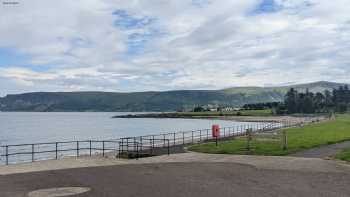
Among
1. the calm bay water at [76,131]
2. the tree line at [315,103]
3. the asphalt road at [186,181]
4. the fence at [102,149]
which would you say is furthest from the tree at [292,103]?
the asphalt road at [186,181]

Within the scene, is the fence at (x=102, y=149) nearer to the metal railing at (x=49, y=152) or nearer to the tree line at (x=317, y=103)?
the metal railing at (x=49, y=152)

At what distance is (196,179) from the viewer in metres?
15.1

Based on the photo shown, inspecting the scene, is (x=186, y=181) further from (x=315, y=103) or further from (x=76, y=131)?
(x=315, y=103)

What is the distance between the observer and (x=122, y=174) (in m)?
17.0

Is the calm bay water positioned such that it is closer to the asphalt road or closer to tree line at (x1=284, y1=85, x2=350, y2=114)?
the asphalt road

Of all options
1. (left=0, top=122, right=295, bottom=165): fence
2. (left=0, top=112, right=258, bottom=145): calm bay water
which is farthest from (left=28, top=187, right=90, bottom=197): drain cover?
(left=0, top=112, right=258, bottom=145): calm bay water

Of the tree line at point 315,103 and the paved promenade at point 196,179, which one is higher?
the tree line at point 315,103

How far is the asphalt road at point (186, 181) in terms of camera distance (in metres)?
12.4

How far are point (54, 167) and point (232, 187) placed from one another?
32.4 feet

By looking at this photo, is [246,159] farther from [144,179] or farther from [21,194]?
[21,194]

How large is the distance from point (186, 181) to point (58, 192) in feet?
13.4

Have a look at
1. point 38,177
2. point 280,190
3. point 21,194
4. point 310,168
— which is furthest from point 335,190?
point 38,177

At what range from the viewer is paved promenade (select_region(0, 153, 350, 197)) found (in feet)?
41.1

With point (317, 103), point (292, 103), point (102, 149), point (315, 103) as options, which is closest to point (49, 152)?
point (102, 149)
